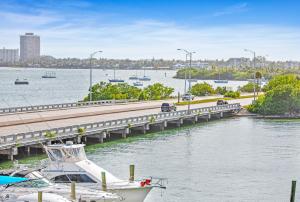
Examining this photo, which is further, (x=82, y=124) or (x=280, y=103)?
(x=280, y=103)

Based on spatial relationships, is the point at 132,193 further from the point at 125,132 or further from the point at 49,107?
the point at 49,107

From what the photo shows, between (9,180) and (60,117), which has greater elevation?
(60,117)

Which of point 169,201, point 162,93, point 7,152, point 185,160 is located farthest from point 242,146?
point 162,93

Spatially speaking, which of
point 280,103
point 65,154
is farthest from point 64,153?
point 280,103

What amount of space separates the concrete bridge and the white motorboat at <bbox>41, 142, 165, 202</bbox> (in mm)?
12152

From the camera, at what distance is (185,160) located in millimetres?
57344

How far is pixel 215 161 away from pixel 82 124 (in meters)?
14.8

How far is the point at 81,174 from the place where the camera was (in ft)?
116

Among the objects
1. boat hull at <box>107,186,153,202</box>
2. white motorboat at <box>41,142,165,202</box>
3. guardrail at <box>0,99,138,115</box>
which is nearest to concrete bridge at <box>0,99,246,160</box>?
guardrail at <box>0,99,138,115</box>

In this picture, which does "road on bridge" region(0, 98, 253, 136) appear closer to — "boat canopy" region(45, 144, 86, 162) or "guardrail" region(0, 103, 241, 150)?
"guardrail" region(0, 103, 241, 150)

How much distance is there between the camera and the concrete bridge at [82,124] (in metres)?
55.7

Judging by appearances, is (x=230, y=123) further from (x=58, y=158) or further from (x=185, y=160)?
(x=58, y=158)

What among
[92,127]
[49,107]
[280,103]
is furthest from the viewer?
[280,103]

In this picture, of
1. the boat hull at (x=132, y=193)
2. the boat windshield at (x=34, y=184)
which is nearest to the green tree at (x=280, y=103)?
the boat hull at (x=132, y=193)
